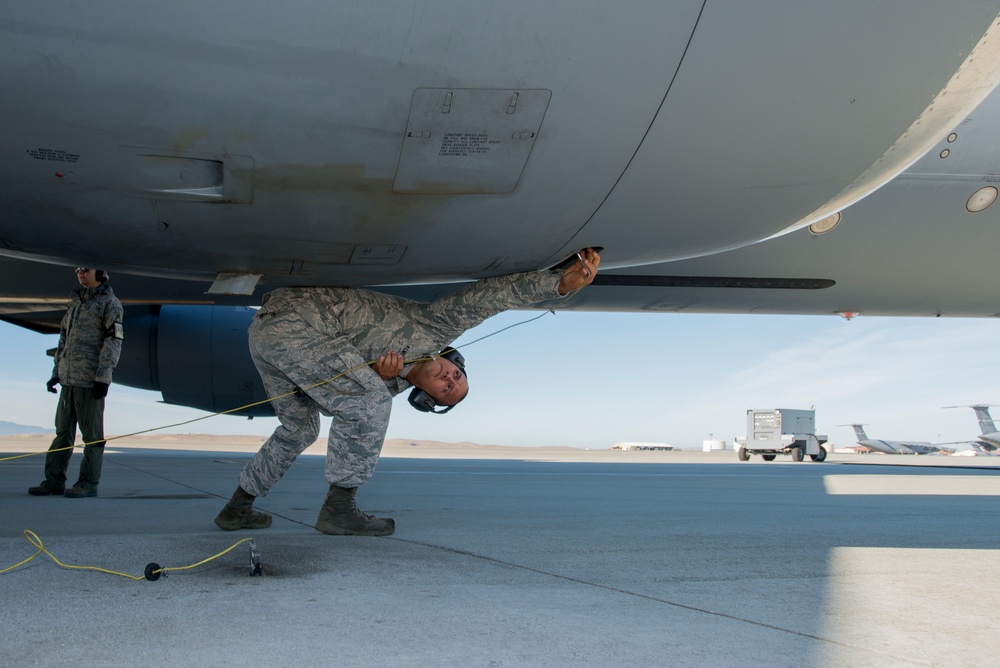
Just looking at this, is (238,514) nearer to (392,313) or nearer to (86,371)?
(392,313)

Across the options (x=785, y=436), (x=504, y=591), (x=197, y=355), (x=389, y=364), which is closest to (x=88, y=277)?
(x=389, y=364)

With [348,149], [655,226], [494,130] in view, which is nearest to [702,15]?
[494,130]

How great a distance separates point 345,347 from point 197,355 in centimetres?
564

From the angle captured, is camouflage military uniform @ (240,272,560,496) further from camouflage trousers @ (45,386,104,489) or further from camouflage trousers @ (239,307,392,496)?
camouflage trousers @ (45,386,104,489)

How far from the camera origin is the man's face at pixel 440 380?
3.58 metres

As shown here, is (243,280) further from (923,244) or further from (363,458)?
(923,244)

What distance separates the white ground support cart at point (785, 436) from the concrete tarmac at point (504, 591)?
73.8 ft

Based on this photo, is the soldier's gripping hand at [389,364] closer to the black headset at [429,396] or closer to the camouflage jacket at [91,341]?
the black headset at [429,396]

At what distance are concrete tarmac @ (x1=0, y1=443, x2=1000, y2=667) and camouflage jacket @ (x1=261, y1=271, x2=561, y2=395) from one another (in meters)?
0.87

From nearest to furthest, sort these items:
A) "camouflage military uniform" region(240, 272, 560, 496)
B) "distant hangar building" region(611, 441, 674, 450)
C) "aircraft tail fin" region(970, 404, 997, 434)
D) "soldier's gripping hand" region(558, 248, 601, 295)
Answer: "soldier's gripping hand" region(558, 248, 601, 295) < "camouflage military uniform" region(240, 272, 560, 496) < "aircraft tail fin" region(970, 404, 997, 434) < "distant hangar building" region(611, 441, 674, 450)

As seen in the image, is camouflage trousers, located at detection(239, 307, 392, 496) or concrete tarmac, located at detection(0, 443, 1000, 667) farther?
camouflage trousers, located at detection(239, 307, 392, 496)

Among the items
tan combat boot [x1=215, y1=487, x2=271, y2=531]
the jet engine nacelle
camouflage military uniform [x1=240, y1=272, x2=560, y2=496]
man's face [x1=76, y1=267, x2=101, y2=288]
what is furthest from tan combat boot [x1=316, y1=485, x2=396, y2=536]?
the jet engine nacelle

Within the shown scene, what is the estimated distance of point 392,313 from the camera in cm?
356

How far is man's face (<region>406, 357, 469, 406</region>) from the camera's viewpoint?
3578mm
